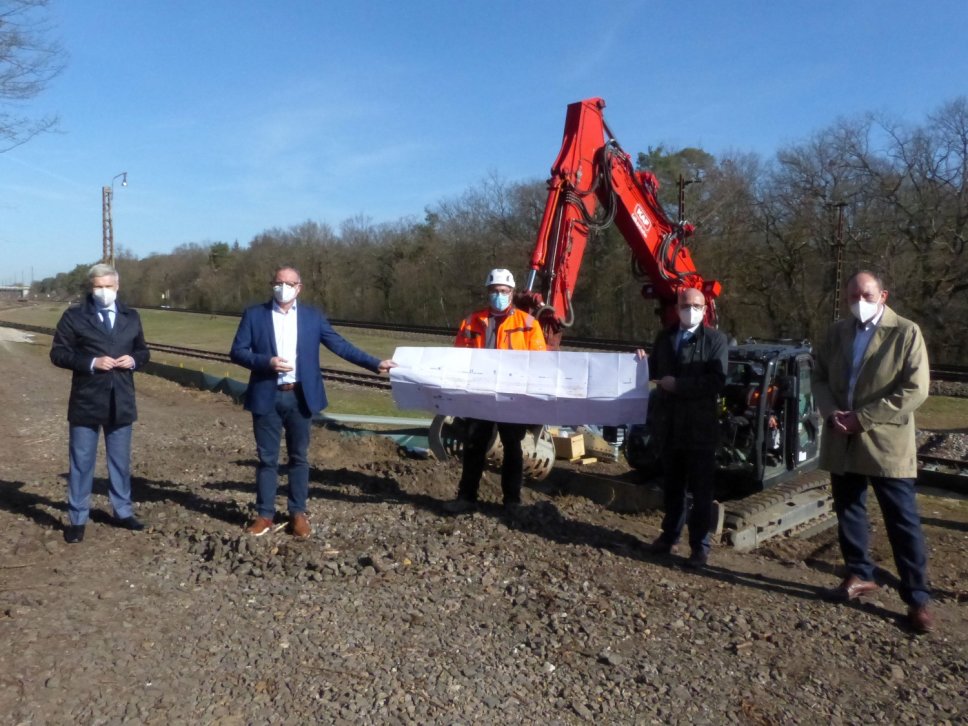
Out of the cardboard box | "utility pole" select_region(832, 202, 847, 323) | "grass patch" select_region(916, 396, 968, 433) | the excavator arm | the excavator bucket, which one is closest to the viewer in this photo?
the excavator bucket

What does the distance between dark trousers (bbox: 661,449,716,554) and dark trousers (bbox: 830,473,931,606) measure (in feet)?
2.88

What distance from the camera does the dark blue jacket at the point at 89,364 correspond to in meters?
5.90

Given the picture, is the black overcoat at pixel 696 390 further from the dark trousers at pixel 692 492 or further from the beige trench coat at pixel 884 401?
the beige trench coat at pixel 884 401

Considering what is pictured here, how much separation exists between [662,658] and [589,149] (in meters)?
7.32

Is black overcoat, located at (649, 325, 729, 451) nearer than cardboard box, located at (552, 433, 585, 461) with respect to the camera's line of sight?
Yes

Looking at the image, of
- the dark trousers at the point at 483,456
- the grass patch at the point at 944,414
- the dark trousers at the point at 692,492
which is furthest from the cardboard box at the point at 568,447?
the grass patch at the point at 944,414

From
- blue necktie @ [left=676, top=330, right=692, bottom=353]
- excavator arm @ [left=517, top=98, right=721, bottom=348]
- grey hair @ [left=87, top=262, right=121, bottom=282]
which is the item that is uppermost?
excavator arm @ [left=517, top=98, right=721, bottom=348]

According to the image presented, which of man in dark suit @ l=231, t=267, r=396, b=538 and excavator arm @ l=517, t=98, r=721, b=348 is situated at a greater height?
excavator arm @ l=517, t=98, r=721, b=348

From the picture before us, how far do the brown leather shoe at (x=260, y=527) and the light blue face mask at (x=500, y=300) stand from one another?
240cm

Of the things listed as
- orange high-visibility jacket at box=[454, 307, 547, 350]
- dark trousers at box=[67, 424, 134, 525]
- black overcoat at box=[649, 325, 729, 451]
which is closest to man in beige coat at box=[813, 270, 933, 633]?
black overcoat at box=[649, 325, 729, 451]

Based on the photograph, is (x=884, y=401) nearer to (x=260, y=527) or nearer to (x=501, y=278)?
(x=501, y=278)

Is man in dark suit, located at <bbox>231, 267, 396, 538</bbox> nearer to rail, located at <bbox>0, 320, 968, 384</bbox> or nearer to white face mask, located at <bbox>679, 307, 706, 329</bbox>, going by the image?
white face mask, located at <bbox>679, 307, 706, 329</bbox>

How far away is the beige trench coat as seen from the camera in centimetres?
489

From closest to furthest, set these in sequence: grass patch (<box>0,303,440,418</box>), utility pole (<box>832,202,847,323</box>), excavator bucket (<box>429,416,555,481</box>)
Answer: excavator bucket (<box>429,416,555,481</box>) < grass patch (<box>0,303,440,418</box>) < utility pole (<box>832,202,847,323</box>)
